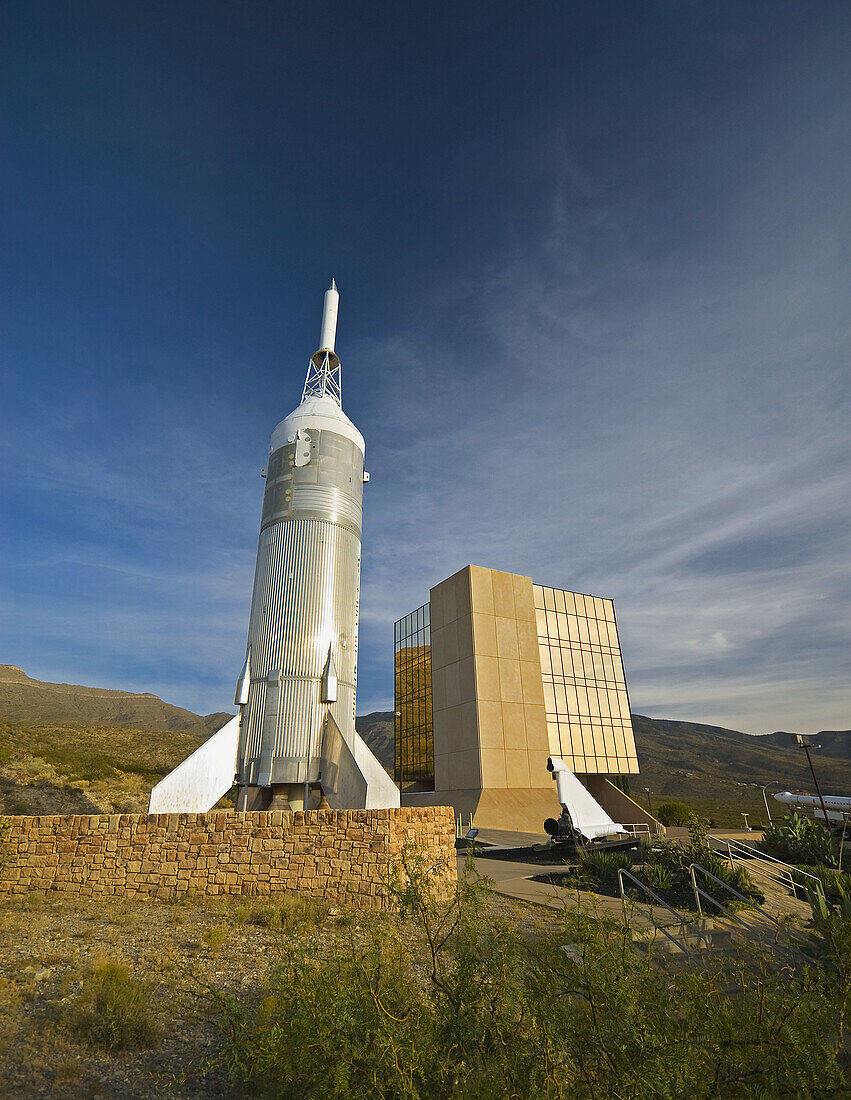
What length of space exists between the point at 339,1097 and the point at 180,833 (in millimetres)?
9040

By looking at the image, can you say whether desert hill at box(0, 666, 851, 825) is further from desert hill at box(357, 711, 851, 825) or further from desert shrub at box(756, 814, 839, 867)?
desert shrub at box(756, 814, 839, 867)

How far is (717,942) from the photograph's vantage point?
9.30 m

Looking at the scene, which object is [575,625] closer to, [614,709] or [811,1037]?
[614,709]

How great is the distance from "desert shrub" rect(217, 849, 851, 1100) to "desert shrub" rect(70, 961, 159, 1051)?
175cm

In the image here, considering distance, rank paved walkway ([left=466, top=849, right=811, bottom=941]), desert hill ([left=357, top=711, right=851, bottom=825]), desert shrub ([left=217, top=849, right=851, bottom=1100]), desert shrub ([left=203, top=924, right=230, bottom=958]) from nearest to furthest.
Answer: desert shrub ([left=217, top=849, right=851, bottom=1100]), desert shrub ([left=203, top=924, right=230, bottom=958]), paved walkway ([left=466, top=849, right=811, bottom=941]), desert hill ([left=357, top=711, right=851, bottom=825])

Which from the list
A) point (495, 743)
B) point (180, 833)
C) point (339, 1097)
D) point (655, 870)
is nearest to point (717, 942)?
point (655, 870)

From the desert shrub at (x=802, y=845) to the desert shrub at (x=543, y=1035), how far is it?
53.4 feet

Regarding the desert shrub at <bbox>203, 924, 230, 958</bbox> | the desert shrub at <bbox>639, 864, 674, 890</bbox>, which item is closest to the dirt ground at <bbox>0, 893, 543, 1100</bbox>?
the desert shrub at <bbox>203, 924, 230, 958</bbox>

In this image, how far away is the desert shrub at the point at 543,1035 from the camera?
2875mm

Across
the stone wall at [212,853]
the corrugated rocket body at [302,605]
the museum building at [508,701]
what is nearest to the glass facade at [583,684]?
the museum building at [508,701]

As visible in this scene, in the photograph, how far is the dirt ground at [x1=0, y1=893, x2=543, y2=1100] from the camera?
485 cm

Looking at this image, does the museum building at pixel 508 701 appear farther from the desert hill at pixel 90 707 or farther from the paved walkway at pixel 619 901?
the desert hill at pixel 90 707

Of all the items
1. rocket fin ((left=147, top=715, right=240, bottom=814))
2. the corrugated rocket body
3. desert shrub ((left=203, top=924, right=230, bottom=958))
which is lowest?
desert shrub ((left=203, top=924, right=230, bottom=958))

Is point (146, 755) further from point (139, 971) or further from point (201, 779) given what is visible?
point (139, 971)
